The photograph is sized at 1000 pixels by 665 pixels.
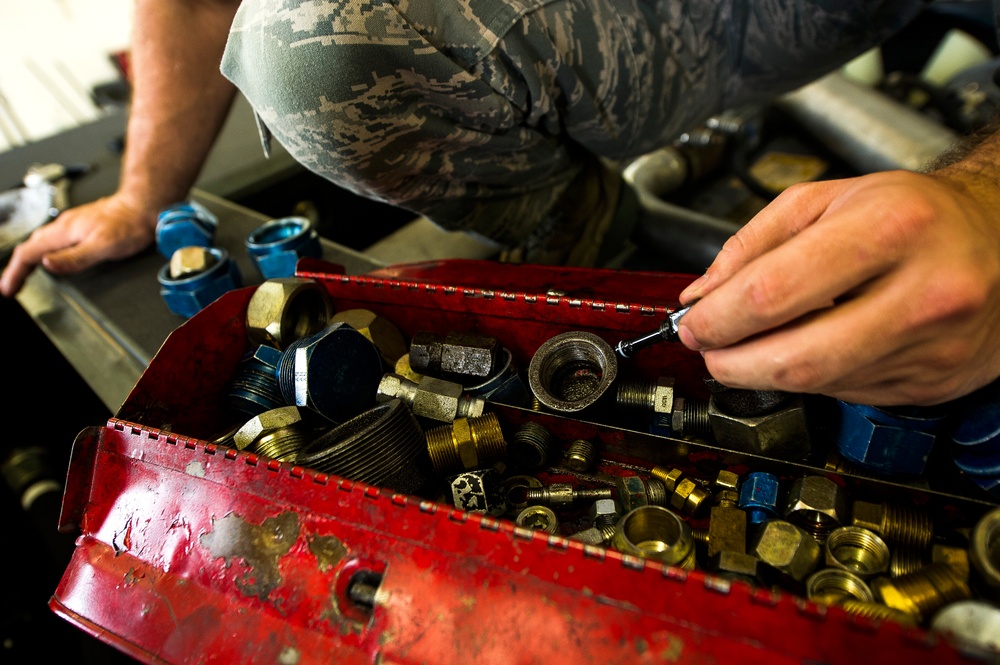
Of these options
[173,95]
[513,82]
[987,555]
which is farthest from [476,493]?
[173,95]

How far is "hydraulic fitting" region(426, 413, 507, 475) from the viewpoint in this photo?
2.83 feet

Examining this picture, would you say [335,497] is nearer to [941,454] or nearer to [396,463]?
[396,463]

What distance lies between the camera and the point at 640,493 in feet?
2.69

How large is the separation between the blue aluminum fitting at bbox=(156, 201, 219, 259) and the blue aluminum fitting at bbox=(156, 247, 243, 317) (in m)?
0.15

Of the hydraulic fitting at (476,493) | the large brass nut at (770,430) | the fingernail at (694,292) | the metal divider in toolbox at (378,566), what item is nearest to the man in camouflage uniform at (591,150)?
the fingernail at (694,292)

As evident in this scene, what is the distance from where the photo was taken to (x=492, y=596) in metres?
0.64

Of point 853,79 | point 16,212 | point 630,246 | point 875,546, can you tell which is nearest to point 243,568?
point 875,546

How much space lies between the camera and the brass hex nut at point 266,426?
870 mm

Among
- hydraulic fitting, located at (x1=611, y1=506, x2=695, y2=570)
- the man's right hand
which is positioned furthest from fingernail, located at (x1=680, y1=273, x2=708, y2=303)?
the man's right hand

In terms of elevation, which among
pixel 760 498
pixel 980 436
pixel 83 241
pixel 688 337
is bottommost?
pixel 83 241

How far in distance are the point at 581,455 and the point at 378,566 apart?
1.06 ft

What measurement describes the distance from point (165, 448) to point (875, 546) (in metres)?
0.88

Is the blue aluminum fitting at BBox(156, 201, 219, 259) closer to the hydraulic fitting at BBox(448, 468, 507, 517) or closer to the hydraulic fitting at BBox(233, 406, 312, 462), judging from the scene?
the hydraulic fitting at BBox(233, 406, 312, 462)

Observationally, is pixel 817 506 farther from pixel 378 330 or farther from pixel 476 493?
pixel 378 330
